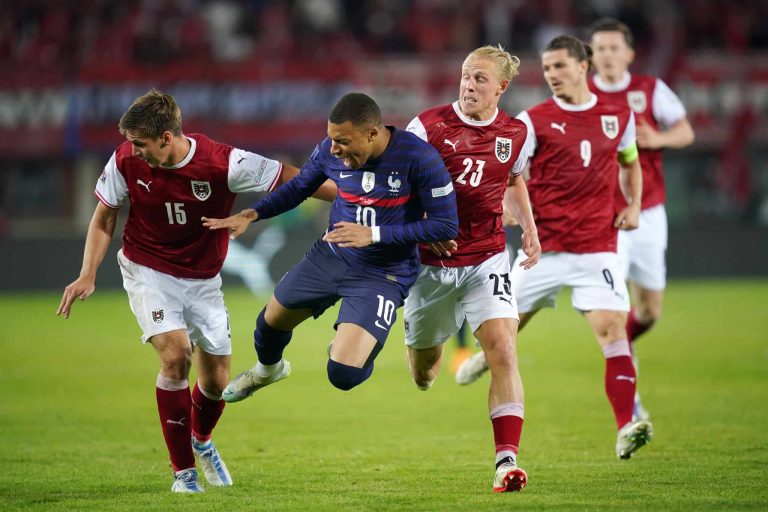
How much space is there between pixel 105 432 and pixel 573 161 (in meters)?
4.03

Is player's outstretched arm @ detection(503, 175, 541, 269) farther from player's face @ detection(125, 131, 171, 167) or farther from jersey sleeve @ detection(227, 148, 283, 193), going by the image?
player's face @ detection(125, 131, 171, 167)

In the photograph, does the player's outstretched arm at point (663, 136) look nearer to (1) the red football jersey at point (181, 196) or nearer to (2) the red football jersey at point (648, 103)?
(2) the red football jersey at point (648, 103)

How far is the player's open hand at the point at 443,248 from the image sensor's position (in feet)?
21.0

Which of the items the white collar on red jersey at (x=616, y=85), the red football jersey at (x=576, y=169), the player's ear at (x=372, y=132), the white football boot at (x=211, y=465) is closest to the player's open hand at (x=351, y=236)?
the player's ear at (x=372, y=132)

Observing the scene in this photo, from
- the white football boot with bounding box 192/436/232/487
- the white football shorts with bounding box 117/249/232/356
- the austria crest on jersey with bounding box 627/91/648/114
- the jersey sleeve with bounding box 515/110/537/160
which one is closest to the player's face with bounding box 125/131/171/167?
the white football shorts with bounding box 117/249/232/356

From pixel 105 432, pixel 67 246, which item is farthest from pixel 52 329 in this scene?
pixel 105 432

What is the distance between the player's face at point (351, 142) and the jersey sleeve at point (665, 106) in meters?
3.78

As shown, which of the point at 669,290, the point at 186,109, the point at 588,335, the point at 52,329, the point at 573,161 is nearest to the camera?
the point at 573,161

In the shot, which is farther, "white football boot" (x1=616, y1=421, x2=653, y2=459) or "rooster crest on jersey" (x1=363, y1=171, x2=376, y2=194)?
"white football boot" (x1=616, y1=421, x2=653, y2=459)

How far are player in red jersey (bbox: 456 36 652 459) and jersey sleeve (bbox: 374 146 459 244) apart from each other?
4.83ft

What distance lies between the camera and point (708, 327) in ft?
50.9

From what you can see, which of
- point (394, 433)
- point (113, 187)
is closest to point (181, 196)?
point (113, 187)

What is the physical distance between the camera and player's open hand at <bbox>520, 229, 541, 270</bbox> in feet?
22.0

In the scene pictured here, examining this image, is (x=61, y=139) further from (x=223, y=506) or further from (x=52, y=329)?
(x=223, y=506)
